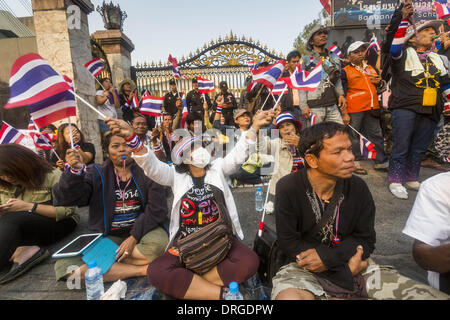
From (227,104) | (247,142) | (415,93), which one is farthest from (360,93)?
(247,142)

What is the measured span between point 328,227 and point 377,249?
1.34m

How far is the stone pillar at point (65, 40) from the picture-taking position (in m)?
5.18

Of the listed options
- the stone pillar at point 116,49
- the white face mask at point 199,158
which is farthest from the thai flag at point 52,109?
the stone pillar at point 116,49

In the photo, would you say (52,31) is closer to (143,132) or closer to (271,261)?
(143,132)

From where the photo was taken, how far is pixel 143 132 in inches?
162

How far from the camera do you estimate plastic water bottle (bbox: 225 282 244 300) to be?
1.83 meters

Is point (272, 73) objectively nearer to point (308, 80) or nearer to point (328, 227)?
point (308, 80)

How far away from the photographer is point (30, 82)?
6.57 feet

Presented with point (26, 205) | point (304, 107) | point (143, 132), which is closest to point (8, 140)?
point (26, 205)

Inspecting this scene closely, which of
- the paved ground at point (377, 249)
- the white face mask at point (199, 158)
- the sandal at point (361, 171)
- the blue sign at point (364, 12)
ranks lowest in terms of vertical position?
the paved ground at point (377, 249)

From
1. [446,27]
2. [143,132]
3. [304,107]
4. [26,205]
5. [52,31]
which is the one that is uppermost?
[446,27]

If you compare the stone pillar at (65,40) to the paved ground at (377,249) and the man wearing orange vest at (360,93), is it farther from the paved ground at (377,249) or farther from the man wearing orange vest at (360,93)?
the man wearing orange vest at (360,93)

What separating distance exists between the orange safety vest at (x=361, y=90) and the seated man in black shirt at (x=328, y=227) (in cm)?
349

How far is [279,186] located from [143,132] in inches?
115
